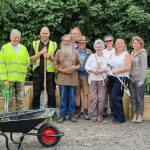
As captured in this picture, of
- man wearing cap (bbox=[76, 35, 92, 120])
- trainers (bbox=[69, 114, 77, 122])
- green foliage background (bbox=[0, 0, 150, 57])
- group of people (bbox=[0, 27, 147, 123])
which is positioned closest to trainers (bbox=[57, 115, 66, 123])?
group of people (bbox=[0, 27, 147, 123])

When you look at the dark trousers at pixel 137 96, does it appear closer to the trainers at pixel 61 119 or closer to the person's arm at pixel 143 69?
the person's arm at pixel 143 69

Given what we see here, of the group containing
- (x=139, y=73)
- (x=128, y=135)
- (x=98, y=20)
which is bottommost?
(x=128, y=135)

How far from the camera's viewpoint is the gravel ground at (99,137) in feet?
18.0

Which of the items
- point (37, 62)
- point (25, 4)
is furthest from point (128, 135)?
point (25, 4)

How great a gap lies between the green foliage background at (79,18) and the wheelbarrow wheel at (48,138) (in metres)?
5.97

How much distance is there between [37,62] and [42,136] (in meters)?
2.08

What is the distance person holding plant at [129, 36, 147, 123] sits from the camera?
22.7 ft

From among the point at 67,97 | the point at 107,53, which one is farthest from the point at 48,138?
the point at 107,53

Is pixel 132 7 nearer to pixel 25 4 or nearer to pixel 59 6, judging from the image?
pixel 59 6

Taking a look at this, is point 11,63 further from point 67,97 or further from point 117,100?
point 117,100

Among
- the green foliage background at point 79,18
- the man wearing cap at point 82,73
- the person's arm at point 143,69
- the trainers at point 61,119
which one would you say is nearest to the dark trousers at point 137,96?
the person's arm at point 143,69

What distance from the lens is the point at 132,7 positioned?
10875 mm

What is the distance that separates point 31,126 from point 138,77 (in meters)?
2.70

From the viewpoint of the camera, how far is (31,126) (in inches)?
207
